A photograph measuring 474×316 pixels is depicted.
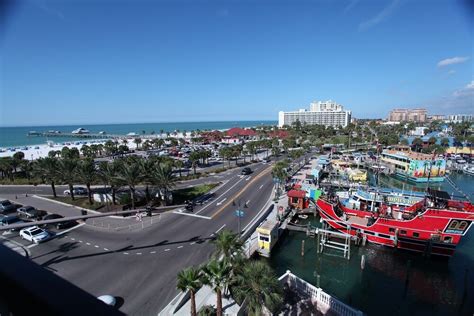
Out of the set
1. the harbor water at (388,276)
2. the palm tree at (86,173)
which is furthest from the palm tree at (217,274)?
the palm tree at (86,173)

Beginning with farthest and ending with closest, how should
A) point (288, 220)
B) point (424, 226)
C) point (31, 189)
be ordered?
point (31, 189), point (288, 220), point (424, 226)

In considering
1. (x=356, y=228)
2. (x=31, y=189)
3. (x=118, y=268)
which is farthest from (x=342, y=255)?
(x=31, y=189)

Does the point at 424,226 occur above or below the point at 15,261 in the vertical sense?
below

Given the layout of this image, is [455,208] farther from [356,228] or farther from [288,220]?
[288,220]

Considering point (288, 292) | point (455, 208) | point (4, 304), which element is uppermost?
point (4, 304)

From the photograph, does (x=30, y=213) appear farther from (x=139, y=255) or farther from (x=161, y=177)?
(x=139, y=255)

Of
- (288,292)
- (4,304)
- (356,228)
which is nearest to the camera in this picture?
(4,304)
